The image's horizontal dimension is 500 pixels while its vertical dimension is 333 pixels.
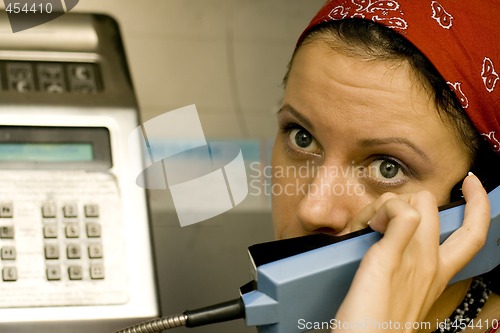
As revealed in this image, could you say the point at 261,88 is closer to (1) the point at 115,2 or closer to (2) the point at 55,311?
(1) the point at 115,2

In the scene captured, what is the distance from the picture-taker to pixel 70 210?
0.85 meters

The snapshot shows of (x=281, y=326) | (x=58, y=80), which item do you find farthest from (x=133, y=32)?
(x=281, y=326)

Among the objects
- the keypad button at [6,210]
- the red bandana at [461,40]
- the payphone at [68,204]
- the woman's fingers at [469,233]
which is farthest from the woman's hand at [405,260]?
the keypad button at [6,210]

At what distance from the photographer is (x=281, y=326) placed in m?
0.73

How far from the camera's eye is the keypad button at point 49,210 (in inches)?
32.9

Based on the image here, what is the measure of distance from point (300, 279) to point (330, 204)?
14cm

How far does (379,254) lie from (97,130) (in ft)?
1.14

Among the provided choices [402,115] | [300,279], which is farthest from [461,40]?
[300,279]

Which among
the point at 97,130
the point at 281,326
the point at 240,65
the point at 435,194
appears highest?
the point at 240,65

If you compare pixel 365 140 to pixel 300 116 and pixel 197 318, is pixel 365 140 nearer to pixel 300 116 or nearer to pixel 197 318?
pixel 300 116

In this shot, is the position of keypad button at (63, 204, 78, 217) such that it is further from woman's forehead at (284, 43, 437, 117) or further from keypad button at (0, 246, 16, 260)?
woman's forehead at (284, 43, 437, 117)

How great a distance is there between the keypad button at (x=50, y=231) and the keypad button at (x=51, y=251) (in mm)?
10

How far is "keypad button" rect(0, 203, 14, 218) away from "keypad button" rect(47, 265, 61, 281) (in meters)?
0.07

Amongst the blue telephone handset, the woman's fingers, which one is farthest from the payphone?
the woman's fingers
